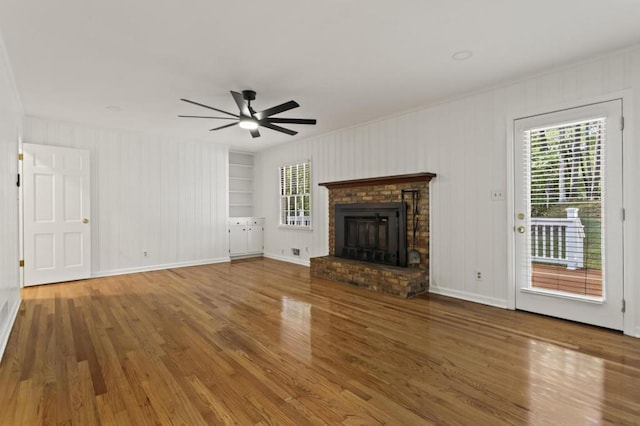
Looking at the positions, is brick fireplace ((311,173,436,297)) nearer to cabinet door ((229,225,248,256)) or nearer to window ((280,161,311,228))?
window ((280,161,311,228))

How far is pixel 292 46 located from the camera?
3.01m

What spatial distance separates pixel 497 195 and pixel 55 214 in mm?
6486

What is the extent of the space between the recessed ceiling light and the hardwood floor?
266cm

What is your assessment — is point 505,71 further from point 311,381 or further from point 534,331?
point 311,381

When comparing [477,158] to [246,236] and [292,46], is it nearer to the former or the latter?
[292,46]

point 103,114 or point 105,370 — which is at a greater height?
point 103,114

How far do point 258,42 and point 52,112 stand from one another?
400cm

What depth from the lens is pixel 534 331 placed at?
3.14m

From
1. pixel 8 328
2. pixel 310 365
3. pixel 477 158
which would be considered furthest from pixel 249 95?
pixel 8 328

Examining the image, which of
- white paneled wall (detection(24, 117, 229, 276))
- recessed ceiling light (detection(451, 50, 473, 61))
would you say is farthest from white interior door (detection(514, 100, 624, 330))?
white paneled wall (detection(24, 117, 229, 276))

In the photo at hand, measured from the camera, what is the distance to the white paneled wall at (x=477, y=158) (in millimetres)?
3064

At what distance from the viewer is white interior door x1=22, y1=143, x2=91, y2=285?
16.4 ft

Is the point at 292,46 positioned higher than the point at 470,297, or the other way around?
the point at 292,46

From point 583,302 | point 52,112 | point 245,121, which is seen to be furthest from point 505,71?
point 52,112
